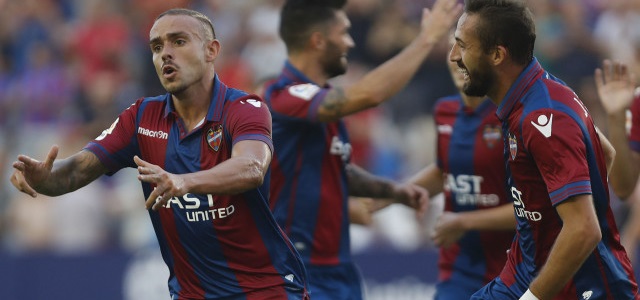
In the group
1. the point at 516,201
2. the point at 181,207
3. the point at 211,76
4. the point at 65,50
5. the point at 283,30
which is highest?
the point at 65,50

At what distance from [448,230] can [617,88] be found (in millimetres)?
1526

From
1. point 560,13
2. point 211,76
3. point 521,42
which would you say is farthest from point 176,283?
point 560,13

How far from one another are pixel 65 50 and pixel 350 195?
8.18m

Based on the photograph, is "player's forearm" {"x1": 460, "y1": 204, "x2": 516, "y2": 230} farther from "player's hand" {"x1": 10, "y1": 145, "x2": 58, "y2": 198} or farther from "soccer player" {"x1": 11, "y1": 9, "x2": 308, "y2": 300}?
"player's hand" {"x1": 10, "y1": 145, "x2": 58, "y2": 198}

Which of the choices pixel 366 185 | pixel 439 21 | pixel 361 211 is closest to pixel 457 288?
pixel 366 185

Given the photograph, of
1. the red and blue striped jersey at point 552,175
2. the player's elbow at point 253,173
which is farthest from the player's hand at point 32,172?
the red and blue striped jersey at point 552,175

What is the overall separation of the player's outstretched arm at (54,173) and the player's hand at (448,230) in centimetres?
251

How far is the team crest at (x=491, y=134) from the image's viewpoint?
25.5 ft

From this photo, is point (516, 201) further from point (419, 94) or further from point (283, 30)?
point (419, 94)

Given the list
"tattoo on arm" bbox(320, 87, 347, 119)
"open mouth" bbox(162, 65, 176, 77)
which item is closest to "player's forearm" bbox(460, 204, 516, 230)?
"tattoo on arm" bbox(320, 87, 347, 119)

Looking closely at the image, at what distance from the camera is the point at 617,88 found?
719 centimetres

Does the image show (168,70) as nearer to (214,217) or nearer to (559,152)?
(214,217)

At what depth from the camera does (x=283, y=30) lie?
330 inches

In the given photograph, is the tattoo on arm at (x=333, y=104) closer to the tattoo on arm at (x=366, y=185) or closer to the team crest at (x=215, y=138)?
the tattoo on arm at (x=366, y=185)
